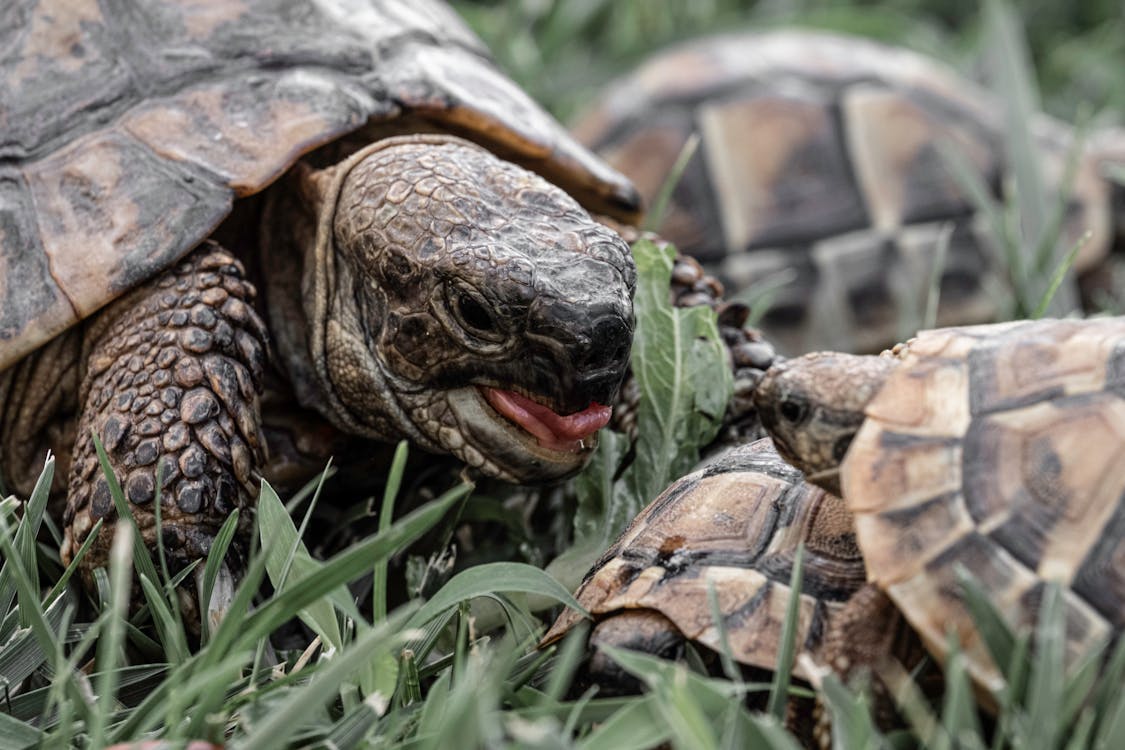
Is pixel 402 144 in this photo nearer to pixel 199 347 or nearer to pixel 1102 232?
pixel 199 347

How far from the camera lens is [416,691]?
5.97ft

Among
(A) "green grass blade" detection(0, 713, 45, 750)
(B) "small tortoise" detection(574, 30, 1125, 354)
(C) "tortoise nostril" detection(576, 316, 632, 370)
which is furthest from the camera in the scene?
(B) "small tortoise" detection(574, 30, 1125, 354)

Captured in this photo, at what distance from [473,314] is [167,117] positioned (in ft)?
2.64

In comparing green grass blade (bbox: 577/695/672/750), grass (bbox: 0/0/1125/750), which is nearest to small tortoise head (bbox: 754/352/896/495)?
grass (bbox: 0/0/1125/750)

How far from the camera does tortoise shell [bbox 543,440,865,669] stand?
171 centimetres

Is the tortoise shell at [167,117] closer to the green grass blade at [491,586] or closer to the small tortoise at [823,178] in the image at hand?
the green grass blade at [491,586]

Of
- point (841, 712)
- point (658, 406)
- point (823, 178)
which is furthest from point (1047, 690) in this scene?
point (823, 178)

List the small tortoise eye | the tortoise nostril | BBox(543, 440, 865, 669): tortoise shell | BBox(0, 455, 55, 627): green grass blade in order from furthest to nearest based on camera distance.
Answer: the small tortoise eye < the tortoise nostril < BBox(0, 455, 55, 627): green grass blade < BBox(543, 440, 865, 669): tortoise shell

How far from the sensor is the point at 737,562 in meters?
1.80

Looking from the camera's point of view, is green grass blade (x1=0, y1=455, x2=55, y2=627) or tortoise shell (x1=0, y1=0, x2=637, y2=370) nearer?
green grass blade (x1=0, y1=455, x2=55, y2=627)

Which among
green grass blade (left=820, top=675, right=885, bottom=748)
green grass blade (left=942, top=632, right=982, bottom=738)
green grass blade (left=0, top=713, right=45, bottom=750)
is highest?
green grass blade (left=942, top=632, right=982, bottom=738)

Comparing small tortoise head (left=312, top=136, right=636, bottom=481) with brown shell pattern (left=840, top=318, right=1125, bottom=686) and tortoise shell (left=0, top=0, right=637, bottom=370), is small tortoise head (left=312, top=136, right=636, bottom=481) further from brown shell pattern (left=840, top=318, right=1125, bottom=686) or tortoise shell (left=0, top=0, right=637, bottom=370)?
brown shell pattern (left=840, top=318, right=1125, bottom=686)

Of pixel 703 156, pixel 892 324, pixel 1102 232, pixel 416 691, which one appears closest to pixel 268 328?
pixel 416 691

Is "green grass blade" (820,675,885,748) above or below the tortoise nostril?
below
